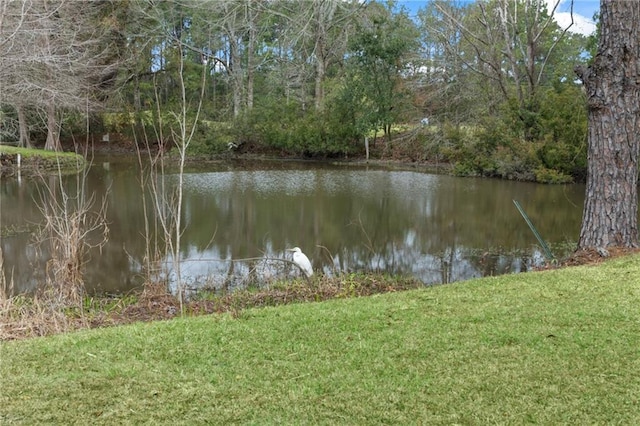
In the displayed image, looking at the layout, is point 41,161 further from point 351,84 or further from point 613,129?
point 613,129

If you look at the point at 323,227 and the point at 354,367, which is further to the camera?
the point at 323,227

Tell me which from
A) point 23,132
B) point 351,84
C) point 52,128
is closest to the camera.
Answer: point 52,128

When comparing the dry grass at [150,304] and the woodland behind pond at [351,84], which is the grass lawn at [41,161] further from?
the dry grass at [150,304]

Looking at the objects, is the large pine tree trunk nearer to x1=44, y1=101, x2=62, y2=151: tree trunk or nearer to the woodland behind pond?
x1=44, y1=101, x2=62, y2=151: tree trunk

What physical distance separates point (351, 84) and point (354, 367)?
20214 millimetres

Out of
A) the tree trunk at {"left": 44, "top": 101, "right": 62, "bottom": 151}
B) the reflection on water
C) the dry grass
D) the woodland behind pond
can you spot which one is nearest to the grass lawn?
the tree trunk at {"left": 44, "top": 101, "right": 62, "bottom": 151}

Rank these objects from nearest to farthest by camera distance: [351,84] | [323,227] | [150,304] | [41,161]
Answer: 1. [150,304]
2. [323,227]
3. [41,161]
4. [351,84]

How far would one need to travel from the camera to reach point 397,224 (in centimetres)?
1017

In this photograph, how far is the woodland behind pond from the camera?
16.5 metres

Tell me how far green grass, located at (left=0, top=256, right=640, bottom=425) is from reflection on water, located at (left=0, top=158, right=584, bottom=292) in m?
2.01

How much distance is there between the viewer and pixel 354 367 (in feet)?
8.96

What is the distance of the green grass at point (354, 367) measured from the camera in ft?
7.52

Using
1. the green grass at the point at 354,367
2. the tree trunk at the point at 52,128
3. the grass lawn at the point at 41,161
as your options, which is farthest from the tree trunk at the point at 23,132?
the green grass at the point at 354,367

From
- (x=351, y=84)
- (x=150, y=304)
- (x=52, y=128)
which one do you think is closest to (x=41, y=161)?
(x=52, y=128)
